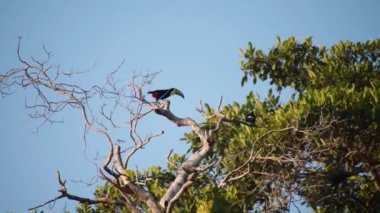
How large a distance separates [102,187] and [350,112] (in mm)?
6388

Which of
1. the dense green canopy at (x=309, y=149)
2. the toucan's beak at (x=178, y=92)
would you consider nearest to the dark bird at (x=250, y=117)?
the dense green canopy at (x=309, y=149)

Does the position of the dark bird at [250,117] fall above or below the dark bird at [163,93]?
above

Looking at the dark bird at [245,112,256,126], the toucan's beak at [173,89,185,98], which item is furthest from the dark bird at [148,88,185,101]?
the dark bird at [245,112,256,126]

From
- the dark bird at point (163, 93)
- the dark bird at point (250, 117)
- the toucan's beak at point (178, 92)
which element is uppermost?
the dark bird at point (250, 117)

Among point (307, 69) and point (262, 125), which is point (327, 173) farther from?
point (307, 69)

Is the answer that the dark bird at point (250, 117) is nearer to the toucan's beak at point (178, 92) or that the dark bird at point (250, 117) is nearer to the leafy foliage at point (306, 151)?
the leafy foliage at point (306, 151)

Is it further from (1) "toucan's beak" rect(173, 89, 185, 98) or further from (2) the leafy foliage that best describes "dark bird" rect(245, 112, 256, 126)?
(1) "toucan's beak" rect(173, 89, 185, 98)

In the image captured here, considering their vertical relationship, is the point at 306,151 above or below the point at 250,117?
below

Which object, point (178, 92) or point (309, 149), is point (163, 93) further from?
point (309, 149)

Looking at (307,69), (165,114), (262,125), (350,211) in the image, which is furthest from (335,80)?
(165,114)

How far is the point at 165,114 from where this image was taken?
6883 millimetres

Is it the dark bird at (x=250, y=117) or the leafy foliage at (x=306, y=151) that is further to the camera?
the dark bird at (x=250, y=117)

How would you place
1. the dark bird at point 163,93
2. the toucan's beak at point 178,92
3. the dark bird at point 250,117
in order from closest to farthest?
the dark bird at point 163,93, the toucan's beak at point 178,92, the dark bird at point 250,117

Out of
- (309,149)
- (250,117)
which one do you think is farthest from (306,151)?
(250,117)
